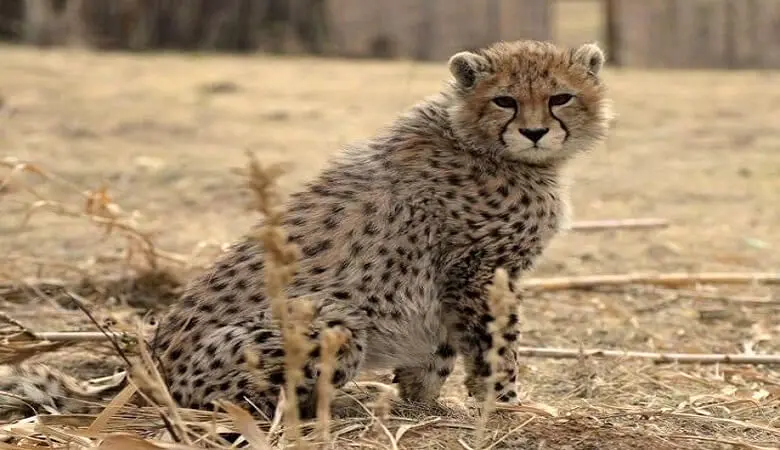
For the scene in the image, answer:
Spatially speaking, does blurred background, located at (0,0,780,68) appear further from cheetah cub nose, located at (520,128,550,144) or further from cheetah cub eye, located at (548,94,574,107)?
cheetah cub nose, located at (520,128,550,144)

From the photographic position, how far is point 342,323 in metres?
3.56

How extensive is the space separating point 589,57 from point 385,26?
716 cm

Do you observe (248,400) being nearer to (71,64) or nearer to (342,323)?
(342,323)

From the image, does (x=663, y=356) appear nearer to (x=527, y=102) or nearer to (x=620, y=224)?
(x=527, y=102)

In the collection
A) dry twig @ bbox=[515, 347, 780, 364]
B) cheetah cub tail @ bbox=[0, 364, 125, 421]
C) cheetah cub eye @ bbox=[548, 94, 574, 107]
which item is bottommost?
dry twig @ bbox=[515, 347, 780, 364]

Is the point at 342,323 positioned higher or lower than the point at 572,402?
higher

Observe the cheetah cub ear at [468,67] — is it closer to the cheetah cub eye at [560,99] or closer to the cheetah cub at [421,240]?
the cheetah cub at [421,240]

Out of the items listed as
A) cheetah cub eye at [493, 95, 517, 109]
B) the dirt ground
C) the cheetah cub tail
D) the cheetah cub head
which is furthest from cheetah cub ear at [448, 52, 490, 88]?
the cheetah cub tail

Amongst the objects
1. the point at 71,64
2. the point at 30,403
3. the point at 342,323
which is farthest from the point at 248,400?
the point at 71,64

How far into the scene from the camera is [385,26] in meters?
11.3

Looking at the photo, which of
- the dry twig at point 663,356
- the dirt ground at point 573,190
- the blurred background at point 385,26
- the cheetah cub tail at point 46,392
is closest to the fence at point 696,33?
the blurred background at point 385,26

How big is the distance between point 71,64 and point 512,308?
7262 mm

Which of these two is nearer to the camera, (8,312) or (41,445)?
(41,445)

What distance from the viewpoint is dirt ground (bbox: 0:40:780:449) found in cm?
411
